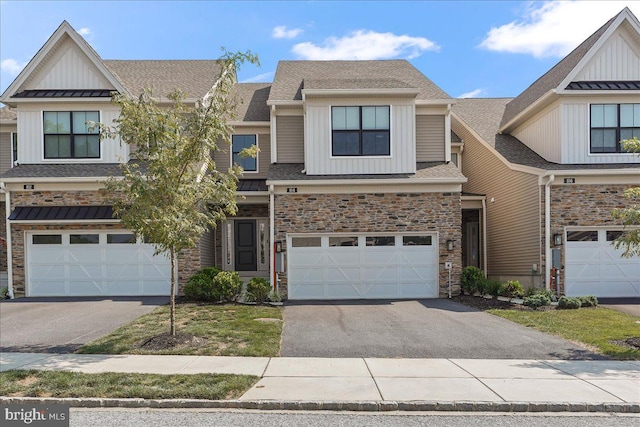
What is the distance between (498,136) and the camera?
21.3 meters

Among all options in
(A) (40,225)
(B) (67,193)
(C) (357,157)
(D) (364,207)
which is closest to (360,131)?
(C) (357,157)

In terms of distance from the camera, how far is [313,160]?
57.1 feet

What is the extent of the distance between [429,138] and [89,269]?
43.1 feet

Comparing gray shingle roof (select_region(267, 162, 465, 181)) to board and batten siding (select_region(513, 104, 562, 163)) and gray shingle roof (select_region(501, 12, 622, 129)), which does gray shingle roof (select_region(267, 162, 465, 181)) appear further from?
gray shingle roof (select_region(501, 12, 622, 129))

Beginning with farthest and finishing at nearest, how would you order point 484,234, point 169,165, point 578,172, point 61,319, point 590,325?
point 484,234, point 578,172, point 61,319, point 590,325, point 169,165

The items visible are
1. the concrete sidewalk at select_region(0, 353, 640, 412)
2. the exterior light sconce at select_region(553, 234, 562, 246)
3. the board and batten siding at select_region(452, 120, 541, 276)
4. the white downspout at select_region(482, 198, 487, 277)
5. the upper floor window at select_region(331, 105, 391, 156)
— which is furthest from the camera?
the white downspout at select_region(482, 198, 487, 277)

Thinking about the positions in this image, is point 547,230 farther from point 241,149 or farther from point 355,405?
point 355,405

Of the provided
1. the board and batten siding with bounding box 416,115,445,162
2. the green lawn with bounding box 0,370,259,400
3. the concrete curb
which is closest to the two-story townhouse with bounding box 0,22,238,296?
the green lawn with bounding box 0,370,259,400

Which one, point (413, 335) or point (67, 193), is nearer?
point (413, 335)

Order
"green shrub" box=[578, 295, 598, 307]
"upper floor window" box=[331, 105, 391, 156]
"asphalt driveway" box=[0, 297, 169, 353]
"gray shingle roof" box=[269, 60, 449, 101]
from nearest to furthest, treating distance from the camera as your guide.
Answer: "asphalt driveway" box=[0, 297, 169, 353], "green shrub" box=[578, 295, 598, 307], "upper floor window" box=[331, 105, 391, 156], "gray shingle roof" box=[269, 60, 449, 101]

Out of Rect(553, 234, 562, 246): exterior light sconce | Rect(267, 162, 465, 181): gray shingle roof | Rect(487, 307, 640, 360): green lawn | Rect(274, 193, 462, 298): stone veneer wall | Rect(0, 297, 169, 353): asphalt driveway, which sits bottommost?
Rect(487, 307, 640, 360): green lawn

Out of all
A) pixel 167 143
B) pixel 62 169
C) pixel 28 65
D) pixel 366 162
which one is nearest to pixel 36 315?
pixel 62 169

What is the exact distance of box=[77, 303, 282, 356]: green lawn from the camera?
32.2ft

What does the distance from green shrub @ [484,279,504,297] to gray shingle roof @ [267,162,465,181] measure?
3.74m
